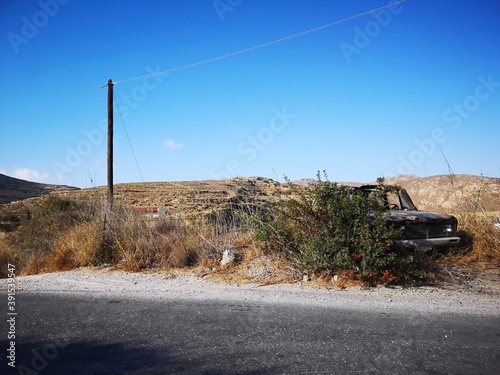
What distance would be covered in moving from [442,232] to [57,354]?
670 cm

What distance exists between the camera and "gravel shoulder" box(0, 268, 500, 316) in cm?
494

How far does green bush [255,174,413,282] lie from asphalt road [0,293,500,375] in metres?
1.47

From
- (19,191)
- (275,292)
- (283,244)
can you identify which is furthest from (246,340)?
(19,191)

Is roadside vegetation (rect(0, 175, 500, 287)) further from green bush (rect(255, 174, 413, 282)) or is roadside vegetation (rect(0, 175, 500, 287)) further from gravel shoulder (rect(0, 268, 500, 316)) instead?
gravel shoulder (rect(0, 268, 500, 316))

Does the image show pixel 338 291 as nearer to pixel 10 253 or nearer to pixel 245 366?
pixel 245 366

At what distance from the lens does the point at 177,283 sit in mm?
6637

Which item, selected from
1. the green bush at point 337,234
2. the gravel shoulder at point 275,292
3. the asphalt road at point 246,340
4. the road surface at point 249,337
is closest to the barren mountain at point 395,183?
the green bush at point 337,234

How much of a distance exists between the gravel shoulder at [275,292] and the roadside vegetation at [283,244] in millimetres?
422

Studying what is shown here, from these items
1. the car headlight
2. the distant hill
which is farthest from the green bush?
the distant hill

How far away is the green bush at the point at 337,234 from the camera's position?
19.8 feet

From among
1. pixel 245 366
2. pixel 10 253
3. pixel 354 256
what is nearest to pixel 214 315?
pixel 245 366

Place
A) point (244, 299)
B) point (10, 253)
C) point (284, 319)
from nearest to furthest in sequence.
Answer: point (284, 319) < point (244, 299) < point (10, 253)

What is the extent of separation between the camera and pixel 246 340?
12.2ft

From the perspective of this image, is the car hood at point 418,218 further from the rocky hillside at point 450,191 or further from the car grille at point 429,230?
the rocky hillside at point 450,191
